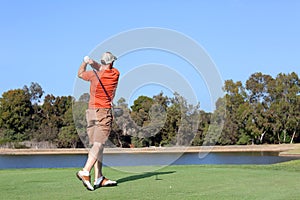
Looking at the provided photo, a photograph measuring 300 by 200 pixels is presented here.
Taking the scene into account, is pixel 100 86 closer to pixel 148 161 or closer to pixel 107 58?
pixel 107 58

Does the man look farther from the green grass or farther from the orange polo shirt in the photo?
the green grass

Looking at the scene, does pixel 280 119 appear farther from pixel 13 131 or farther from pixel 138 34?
pixel 138 34

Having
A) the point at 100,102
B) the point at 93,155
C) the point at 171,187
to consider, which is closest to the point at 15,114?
the point at 100,102

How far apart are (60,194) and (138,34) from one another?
4.54 m

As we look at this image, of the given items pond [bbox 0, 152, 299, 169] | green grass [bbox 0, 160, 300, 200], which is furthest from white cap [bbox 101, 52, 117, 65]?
pond [bbox 0, 152, 299, 169]

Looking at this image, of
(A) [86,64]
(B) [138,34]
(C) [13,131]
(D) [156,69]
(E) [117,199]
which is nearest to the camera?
(E) [117,199]

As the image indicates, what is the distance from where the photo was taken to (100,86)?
787 cm

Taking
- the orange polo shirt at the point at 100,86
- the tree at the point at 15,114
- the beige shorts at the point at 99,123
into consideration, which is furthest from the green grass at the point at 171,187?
the tree at the point at 15,114

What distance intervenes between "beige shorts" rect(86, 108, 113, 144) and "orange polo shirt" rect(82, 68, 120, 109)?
11 cm

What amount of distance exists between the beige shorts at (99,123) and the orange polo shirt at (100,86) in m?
0.11

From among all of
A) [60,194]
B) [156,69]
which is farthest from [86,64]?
[156,69]

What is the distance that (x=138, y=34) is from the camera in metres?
10.2

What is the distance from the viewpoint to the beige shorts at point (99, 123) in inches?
310

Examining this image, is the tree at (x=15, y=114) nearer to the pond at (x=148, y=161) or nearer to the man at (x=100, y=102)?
the pond at (x=148, y=161)
